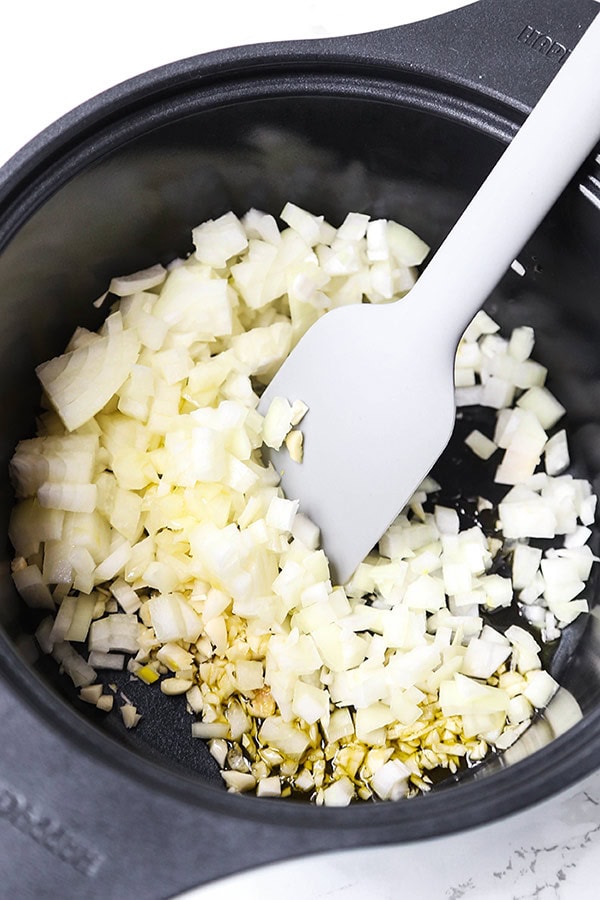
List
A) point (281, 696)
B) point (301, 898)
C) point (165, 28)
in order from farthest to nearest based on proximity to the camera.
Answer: point (165, 28) < point (281, 696) < point (301, 898)

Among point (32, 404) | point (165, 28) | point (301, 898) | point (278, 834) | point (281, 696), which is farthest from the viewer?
point (165, 28)

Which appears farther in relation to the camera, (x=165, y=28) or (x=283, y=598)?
(x=165, y=28)

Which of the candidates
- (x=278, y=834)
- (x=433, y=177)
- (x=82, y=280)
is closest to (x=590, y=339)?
(x=433, y=177)

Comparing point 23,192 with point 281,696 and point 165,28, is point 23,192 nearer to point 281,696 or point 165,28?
point 165,28

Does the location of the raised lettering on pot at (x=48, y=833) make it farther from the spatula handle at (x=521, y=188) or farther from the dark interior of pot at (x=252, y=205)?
the spatula handle at (x=521, y=188)

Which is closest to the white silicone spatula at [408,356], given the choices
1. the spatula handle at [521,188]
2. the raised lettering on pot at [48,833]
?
the spatula handle at [521,188]

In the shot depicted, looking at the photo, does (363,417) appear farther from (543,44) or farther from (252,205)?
(543,44)

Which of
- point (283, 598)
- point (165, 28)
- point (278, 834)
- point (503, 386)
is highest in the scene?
point (165, 28)

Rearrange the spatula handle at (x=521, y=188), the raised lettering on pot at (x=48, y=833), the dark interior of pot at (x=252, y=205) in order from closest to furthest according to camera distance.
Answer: the raised lettering on pot at (x=48, y=833) < the spatula handle at (x=521, y=188) < the dark interior of pot at (x=252, y=205)
